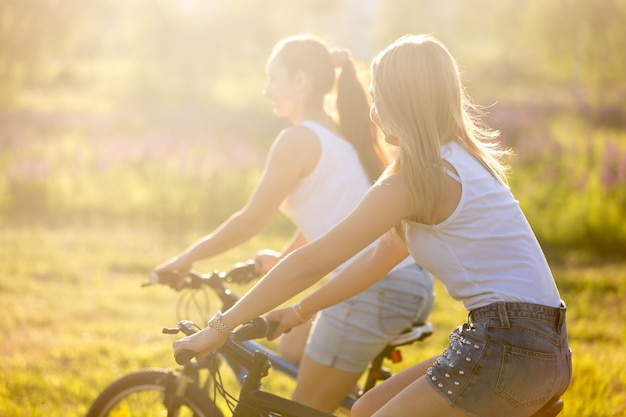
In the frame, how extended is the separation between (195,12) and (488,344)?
1403 inches

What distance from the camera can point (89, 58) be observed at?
65.6 metres

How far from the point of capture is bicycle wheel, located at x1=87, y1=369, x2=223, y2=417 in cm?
339

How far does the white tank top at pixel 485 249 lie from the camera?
8.55 feet

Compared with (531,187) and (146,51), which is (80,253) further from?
(146,51)

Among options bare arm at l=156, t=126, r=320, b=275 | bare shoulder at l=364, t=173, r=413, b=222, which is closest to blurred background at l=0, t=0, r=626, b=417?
bare arm at l=156, t=126, r=320, b=275

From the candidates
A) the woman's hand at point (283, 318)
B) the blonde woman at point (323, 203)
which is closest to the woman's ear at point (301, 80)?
the blonde woman at point (323, 203)

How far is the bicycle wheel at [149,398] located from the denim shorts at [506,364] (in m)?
1.20

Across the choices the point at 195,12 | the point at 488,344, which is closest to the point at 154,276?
the point at 488,344

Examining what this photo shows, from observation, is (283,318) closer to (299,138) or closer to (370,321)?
(370,321)

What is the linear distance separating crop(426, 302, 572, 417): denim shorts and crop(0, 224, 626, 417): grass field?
276cm

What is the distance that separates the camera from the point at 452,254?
2.64 metres

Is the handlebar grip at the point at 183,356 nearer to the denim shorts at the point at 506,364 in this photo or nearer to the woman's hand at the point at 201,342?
the woman's hand at the point at 201,342

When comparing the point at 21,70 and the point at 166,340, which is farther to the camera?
the point at 21,70

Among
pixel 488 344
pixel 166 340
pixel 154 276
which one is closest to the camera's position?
pixel 488 344
